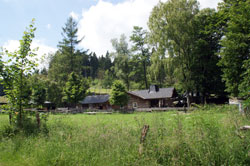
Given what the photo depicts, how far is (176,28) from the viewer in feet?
92.6

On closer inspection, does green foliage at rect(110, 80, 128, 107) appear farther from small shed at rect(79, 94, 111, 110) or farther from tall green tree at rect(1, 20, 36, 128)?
tall green tree at rect(1, 20, 36, 128)

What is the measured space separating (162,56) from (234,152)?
2656 cm

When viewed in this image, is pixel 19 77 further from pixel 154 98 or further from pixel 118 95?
pixel 154 98

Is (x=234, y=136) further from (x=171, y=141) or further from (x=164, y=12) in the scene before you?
(x=164, y=12)

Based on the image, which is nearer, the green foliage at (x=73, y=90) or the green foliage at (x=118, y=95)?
the green foliage at (x=118, y=95)

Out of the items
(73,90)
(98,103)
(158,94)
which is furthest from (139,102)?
(73,90)

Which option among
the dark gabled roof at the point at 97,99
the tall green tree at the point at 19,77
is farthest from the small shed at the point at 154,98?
the tall green tree at the point at 19,77

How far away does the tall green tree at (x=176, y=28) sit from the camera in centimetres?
2825

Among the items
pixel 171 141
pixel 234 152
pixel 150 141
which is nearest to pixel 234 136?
pixel 234 152

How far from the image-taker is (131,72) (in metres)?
52.4

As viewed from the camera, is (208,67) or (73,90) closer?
(208,67)

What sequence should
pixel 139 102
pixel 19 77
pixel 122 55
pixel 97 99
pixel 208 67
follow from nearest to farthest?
pixel 19 77, pixel 208 67, pixel 139 102, pixel 97 99, pixel 122 55

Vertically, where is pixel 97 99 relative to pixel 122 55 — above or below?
below

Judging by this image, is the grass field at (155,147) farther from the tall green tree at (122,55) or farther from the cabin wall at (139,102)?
the tall green tree at (122,55)
